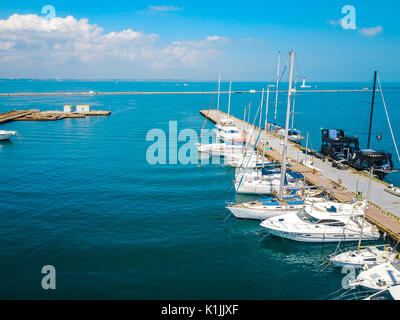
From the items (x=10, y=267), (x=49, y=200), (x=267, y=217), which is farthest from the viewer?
(x=49, y=200)

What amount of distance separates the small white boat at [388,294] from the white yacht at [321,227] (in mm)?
7260

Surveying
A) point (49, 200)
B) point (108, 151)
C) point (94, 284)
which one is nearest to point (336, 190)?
point (94, 284)

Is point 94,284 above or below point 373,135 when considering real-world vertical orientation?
below

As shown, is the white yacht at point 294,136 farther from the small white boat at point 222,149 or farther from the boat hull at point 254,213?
the boat hull at point 254,213

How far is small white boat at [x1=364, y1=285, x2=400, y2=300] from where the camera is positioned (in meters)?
19.1

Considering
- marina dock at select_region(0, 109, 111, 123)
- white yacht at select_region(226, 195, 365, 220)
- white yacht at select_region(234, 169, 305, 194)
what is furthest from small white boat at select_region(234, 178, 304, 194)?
marina dock at select_region(0, 109, 111, 123)

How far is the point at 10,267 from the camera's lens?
78.2ft

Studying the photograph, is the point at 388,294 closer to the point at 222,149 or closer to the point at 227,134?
the point at 222,149

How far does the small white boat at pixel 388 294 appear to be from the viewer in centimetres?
1913

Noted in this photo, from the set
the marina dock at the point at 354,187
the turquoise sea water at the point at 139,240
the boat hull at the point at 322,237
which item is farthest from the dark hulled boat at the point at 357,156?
the boat hull at the point at 322,237

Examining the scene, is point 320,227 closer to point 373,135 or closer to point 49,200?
point 49,200

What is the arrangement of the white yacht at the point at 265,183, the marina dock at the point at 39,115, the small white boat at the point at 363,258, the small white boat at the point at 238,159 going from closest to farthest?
1. the small white boat at the point at 363,258
2. the white yacht at the point at 265,183
3. the small white boat at the point at 238,159
4. the marina dock at the point at 39,115
